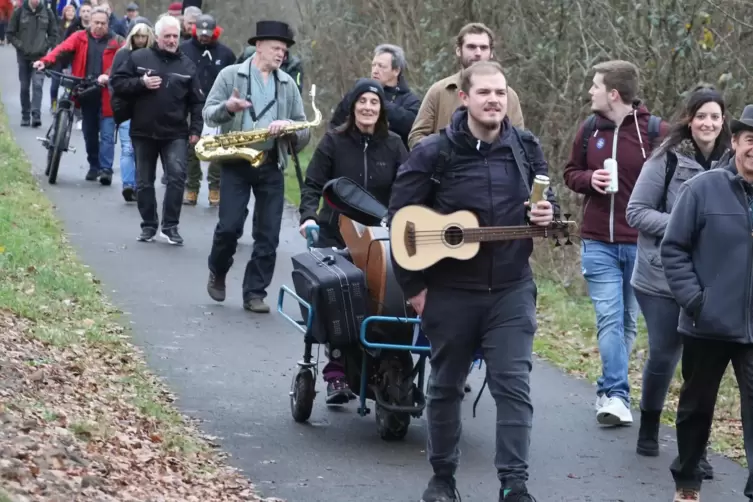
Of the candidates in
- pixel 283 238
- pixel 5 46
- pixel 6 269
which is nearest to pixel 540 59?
pixel 283 238

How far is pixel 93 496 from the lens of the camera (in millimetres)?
5988

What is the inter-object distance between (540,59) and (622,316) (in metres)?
8.75

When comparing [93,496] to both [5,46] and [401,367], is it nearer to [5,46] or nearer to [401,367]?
[401,367]

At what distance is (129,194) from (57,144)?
69.4 inches

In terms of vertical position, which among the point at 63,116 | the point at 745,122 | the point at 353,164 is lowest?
the point at 63,116

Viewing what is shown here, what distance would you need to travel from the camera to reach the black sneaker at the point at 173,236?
584 inches

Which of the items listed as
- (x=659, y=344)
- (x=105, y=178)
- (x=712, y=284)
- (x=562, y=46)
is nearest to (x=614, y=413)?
(x=659, y=344)

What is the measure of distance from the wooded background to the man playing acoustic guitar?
6.34m

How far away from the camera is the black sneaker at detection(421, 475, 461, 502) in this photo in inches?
263

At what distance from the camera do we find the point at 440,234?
653 cm

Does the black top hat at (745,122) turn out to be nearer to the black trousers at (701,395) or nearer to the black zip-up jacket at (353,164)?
the black trousers at (701,395)

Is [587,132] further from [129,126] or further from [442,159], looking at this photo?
[129,126]

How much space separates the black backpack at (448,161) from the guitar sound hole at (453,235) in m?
0.27

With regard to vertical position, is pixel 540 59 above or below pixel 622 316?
above
